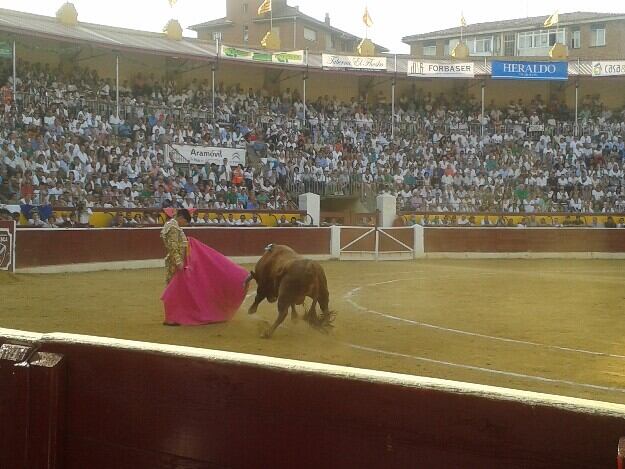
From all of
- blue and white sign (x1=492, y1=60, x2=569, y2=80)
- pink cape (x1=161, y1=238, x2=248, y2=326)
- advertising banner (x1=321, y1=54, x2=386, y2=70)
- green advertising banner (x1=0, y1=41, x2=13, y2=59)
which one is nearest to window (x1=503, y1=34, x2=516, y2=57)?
blue and white sign (x1=492, y1=60, x2=569, y2=80)

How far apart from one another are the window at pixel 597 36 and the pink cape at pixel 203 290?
38755mm

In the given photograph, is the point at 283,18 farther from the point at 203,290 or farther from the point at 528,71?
the point at 203,290

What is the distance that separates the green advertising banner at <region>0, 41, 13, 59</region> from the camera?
19.0 m

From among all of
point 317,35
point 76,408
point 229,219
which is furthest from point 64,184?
point 317,35

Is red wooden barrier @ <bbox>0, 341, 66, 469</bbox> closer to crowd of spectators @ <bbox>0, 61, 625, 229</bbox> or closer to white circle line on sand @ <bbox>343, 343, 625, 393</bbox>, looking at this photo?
white circle line on sand @ <bbox>343, 343, 625, 393</bbox>

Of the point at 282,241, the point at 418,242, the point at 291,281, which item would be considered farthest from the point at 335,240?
the point at 291,281

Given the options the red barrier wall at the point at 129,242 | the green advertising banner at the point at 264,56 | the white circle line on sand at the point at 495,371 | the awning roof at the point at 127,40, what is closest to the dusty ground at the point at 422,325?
the white circle line on sand at the point at 495,371

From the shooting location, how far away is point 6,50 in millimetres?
19172

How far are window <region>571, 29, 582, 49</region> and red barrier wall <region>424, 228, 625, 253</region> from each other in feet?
79.0

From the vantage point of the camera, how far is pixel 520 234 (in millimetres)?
21219

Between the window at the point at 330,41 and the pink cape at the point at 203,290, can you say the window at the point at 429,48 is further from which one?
the pink cape at the point at 203,290

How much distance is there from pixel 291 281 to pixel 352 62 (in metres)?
19.4

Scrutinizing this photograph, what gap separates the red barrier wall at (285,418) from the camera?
1543 mm

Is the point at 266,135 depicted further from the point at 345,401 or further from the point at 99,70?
the point at 345,401
